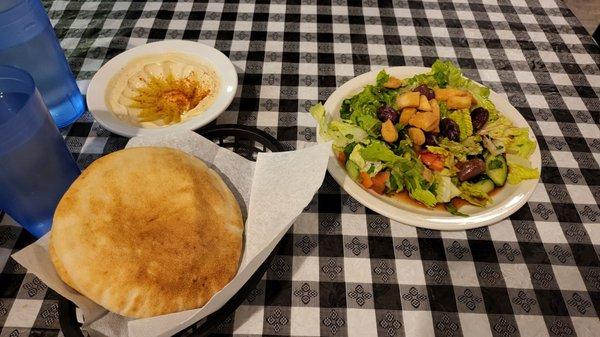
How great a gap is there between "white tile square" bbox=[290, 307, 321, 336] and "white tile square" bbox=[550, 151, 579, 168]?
97cm

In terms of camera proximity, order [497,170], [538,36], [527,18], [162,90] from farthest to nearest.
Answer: [527,18] → [538,36] → [162,90] → [497,170]

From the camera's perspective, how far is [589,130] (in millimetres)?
1467

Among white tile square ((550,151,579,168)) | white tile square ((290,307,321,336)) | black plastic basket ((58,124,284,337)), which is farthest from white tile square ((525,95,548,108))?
white tile square ((290,307,321,336))

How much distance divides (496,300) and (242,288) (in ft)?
2.13

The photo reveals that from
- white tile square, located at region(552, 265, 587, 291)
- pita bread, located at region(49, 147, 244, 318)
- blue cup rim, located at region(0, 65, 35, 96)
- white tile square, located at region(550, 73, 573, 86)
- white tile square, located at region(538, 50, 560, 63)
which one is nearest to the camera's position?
pita bread, located at region(49, 147, 244, 318)

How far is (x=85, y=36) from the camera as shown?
1.86 metres

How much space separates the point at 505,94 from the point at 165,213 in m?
1.37

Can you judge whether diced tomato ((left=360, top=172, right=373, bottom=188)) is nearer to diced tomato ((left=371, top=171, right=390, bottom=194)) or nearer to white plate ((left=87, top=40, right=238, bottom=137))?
diced tomato ((left=371, top=171, right=390, bottom=194))

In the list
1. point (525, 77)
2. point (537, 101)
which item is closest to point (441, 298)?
point (537, 101)

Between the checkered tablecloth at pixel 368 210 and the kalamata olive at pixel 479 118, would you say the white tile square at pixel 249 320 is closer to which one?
the checkered tablecloth at pixel 368 210

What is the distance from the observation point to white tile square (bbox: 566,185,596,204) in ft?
4.12

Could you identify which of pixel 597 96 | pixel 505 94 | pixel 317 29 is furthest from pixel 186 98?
pixel 597 96

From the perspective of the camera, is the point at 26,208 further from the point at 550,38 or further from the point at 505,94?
the point at 550,38

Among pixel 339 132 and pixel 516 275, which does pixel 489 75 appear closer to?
pixel 339 132
